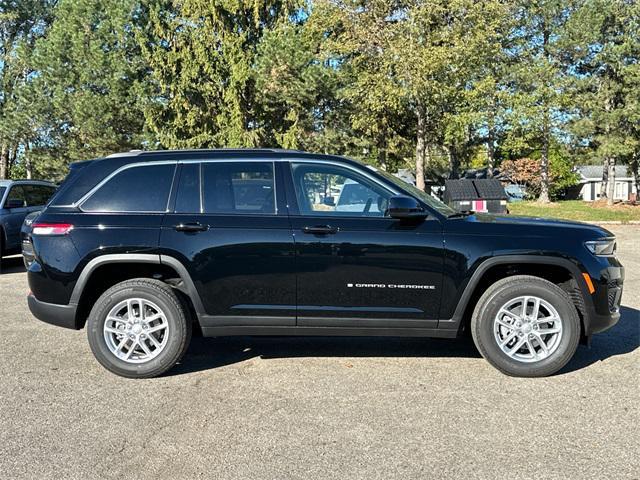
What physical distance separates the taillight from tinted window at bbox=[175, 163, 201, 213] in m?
0.92

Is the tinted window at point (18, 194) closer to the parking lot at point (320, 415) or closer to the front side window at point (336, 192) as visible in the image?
the parking lot at point (320, 415)

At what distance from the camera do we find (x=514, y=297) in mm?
4527

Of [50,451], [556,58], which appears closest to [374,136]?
[556,58]

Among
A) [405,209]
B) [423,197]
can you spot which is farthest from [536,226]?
[405,209]

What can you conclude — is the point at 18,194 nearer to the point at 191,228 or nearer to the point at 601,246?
the point at 191,228

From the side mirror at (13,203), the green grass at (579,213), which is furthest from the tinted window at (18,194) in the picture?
the green grass at (579,213)

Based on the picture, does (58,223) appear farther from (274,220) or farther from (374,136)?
(374,136)

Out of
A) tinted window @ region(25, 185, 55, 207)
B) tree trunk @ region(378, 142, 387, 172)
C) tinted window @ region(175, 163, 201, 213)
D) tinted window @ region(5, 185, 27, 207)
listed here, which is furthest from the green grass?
tinted window @ region(175, 163, 201, 213)

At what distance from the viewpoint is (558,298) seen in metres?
4.51

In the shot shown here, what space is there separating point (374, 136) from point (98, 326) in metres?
24.1

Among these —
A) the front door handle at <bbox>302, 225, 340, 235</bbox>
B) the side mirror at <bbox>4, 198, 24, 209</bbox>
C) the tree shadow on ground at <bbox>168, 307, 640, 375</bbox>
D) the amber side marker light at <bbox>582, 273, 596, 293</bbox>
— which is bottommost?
the tree shadow on ground at <bbox>168, 307, 640, 375</bbox>

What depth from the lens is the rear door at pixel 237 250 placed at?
14.8 ft

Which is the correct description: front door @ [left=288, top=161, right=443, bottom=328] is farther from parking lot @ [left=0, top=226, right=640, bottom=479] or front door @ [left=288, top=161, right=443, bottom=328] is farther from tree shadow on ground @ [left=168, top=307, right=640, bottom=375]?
tree shadow on ground @ [left=168, top=307, right=640, bottom=375]

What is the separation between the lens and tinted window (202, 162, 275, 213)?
4656 mm
